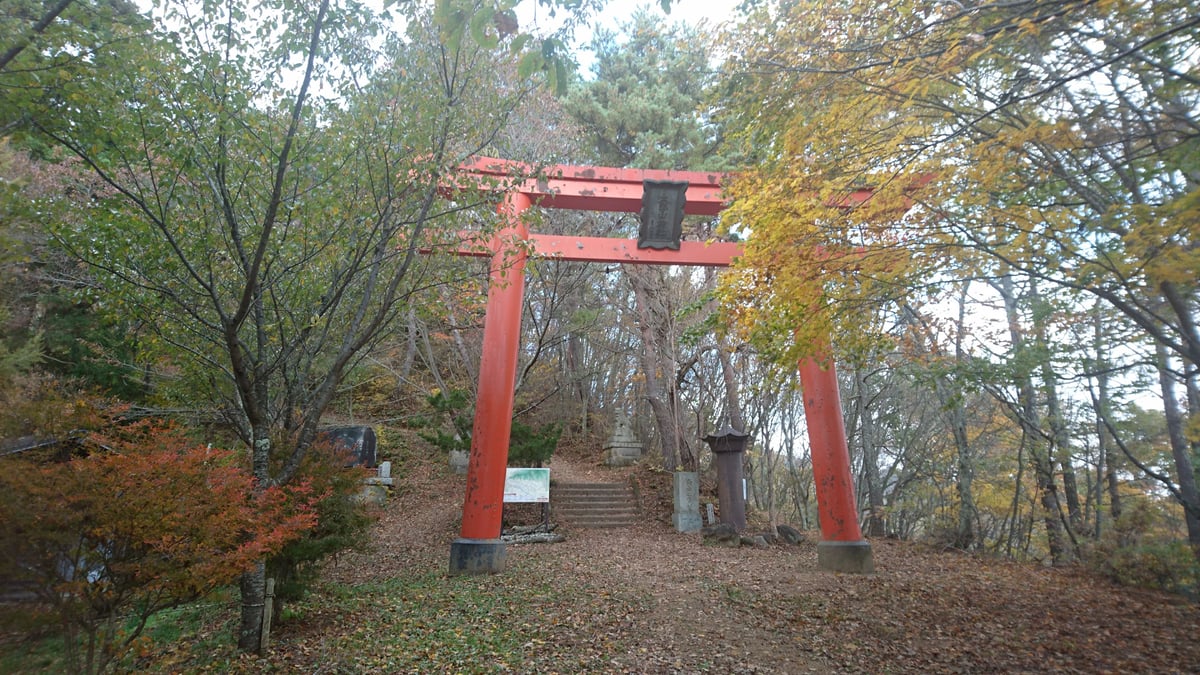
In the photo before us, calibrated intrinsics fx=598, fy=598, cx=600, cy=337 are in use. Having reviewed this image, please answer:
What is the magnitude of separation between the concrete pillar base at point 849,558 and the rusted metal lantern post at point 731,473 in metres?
3.68

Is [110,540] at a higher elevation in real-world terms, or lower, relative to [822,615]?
higher

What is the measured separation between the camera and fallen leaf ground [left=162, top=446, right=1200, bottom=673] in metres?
4.29

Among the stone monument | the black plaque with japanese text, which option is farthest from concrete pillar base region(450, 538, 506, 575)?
the stone monument

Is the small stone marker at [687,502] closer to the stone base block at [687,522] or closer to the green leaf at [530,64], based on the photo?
the stone base block at [687,522]

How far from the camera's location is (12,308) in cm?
1018

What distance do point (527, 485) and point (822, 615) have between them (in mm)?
5662

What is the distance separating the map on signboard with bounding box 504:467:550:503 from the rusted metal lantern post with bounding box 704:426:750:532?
11.2 ft

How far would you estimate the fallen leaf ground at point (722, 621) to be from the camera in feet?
14.1

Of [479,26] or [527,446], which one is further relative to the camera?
[527,446]

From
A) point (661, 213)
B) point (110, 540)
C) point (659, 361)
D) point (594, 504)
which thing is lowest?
point (594, 504)

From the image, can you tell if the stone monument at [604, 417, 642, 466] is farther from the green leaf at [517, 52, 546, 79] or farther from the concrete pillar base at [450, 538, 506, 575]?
the green leaf at [517, 52, 546, 79]

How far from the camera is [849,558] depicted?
7375 millimetres

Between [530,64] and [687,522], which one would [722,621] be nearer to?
[530,64]

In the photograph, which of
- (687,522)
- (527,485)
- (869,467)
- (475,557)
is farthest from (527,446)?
(869,467)
